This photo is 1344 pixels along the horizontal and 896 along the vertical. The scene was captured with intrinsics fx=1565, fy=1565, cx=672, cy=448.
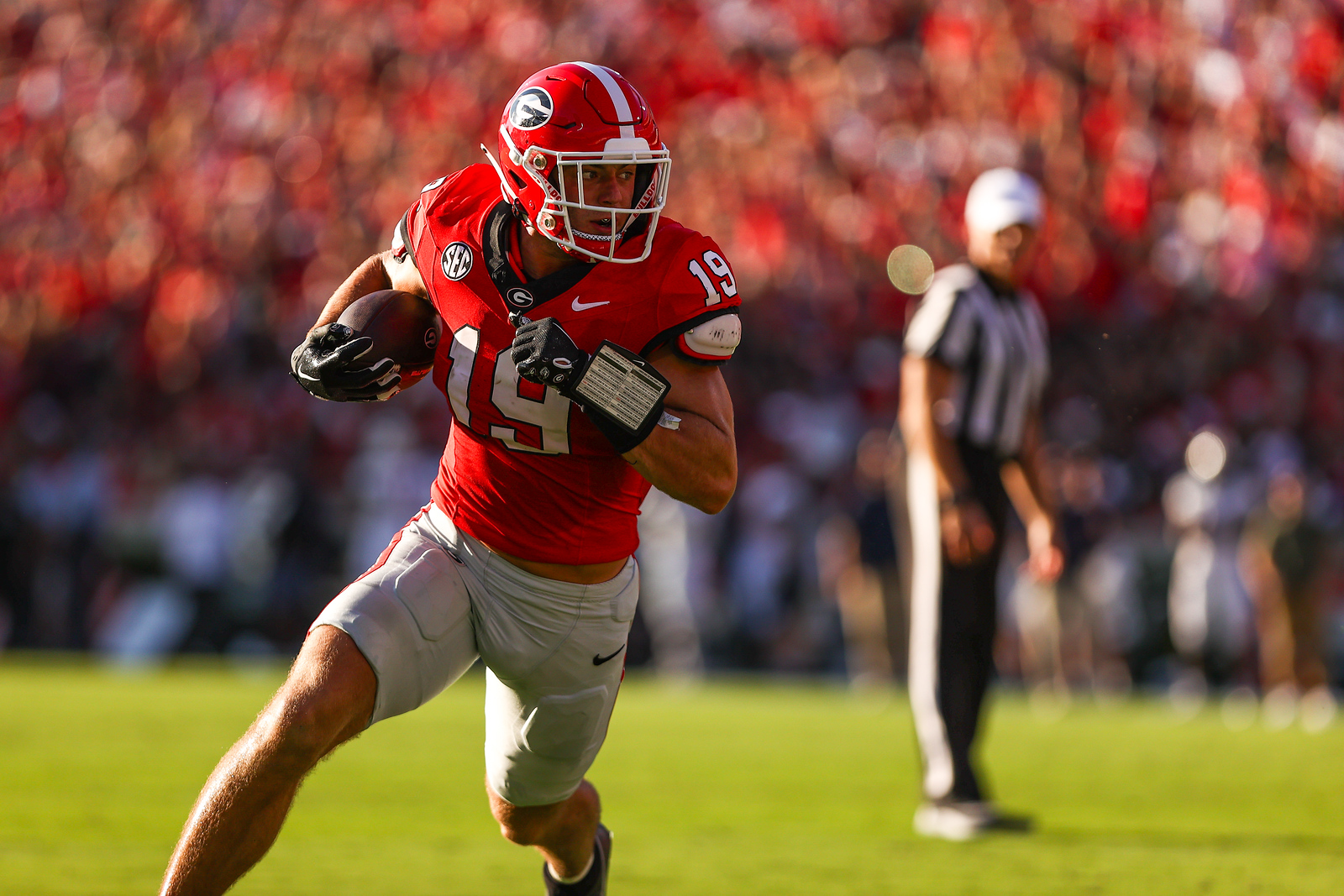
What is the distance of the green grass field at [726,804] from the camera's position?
408cm

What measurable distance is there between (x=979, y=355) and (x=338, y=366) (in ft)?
8.47

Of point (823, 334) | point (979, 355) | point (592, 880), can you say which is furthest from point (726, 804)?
point (823, 334)

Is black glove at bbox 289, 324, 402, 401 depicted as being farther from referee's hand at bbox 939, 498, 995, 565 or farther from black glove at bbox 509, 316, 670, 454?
referee's hand at bbox 939, 498, 995, 565

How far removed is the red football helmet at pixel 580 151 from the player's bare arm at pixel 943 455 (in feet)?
6.43

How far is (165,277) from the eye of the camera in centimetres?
1273

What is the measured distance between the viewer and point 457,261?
3.15 m

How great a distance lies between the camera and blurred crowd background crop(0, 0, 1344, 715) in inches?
407

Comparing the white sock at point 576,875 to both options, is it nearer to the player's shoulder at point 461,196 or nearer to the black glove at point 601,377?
the black glove at point 601,377

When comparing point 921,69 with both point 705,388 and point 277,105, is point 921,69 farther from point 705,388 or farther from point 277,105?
point 705,388

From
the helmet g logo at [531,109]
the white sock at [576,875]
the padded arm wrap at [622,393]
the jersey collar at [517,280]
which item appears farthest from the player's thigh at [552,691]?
the helmet g logo at [531,109]

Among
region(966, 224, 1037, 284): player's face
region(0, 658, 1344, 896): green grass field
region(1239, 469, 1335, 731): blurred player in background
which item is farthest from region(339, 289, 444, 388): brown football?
region(1239, 469, 1335, 731): blurred player in background

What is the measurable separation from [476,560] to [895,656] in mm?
7597

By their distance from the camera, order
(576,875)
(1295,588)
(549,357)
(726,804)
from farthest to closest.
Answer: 1. (1295,588)
2. (726,804)
3. (576,875)
4. (549,357)

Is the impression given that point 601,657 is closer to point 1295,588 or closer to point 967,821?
point 967,821
